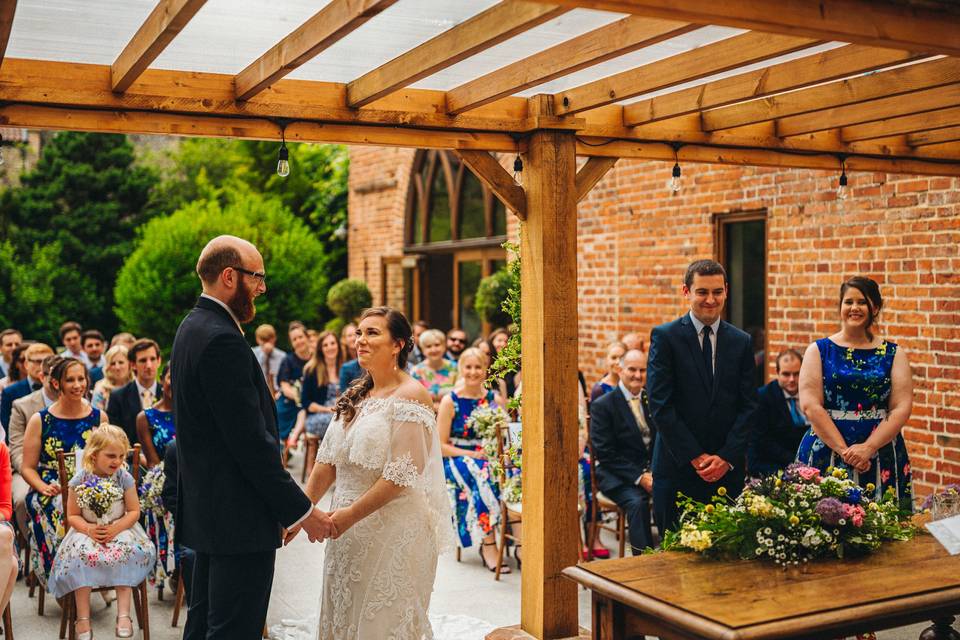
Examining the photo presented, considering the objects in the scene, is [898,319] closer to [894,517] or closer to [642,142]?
[642,142]

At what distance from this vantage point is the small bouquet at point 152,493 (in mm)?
6477

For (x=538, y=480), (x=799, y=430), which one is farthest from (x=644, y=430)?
(x=538, y=480)

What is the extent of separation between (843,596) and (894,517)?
1010 millimetres

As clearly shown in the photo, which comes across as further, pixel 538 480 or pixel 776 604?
pixel 538 480

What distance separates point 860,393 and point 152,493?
4.39m

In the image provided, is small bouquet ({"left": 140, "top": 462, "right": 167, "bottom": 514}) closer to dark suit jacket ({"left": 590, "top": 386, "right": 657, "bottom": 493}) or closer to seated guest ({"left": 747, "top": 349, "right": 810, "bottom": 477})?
dark suit jacket ({"left": 590, "top": 386, "right": 657, "bottom": 493})

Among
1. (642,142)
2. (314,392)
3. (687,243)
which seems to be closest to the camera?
(642,142)

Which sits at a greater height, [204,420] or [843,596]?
[204,420]

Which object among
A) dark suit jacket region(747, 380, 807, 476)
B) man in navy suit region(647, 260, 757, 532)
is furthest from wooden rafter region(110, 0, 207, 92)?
dark suit jacket region(747, 380, 807, 476)

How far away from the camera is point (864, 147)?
6.58 meters

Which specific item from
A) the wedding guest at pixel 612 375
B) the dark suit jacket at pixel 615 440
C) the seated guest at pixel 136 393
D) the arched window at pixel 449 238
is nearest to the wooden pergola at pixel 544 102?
the dark suit jacket at pixel 615 440

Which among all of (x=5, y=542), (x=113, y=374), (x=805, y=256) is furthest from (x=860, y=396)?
(x=113, y=374)

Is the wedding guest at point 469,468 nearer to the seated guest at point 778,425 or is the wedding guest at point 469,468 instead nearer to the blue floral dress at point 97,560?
the seated guest at point 778,425

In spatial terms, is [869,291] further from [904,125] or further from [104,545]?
[104,545]
